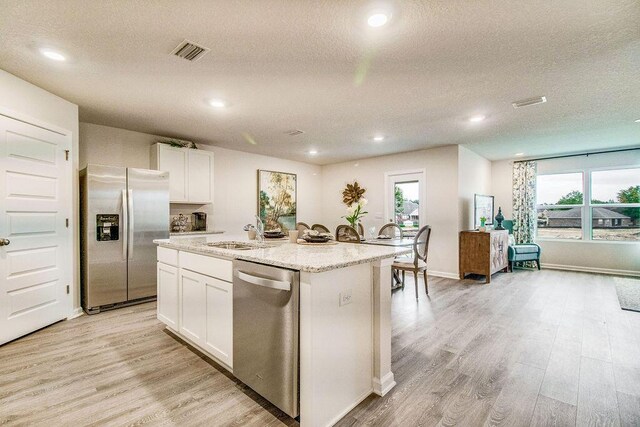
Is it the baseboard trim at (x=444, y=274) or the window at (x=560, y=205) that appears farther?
the window at (x=560, y=205)

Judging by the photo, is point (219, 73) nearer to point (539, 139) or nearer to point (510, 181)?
point (539, 139)

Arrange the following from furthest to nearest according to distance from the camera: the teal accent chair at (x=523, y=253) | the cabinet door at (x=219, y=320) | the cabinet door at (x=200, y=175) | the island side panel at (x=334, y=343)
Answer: the teal accent chair at (x=523, y=253) → the cabinet door at (x=200, y=175) → the cabinet door at (x=219, y=320) → the island side panel at (x=334, y=343)

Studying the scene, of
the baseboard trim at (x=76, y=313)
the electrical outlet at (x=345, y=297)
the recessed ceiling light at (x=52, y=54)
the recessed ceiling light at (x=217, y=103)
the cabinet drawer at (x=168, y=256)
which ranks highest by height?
the recessed ceiling light at (x=52, y=54)

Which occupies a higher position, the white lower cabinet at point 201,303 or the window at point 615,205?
the window at point 615,205

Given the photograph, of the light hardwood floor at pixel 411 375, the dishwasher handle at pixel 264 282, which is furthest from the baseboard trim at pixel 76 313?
the dishwasher handle at pixel 264 282

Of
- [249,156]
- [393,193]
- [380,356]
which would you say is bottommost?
[380,356]

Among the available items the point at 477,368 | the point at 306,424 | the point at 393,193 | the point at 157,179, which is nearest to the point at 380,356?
the point at 306,424

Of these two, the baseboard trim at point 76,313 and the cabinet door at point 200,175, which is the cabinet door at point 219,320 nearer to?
the baseboard trim at point 76,313

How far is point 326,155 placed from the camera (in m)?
6.29

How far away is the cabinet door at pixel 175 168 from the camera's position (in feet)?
14.5

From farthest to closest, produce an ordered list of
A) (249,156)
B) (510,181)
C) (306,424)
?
(510,181), (249,156), (306,424)

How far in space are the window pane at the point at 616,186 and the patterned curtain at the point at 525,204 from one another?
39.1 inches

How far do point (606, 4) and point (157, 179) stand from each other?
4.65 m

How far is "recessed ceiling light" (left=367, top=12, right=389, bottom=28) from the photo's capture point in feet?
5.93
